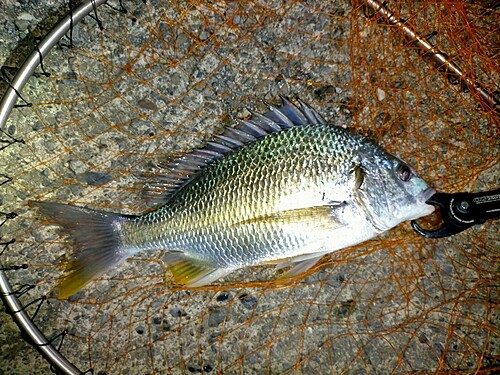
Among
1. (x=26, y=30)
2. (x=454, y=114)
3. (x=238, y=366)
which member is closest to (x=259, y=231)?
(x=238, y=366)

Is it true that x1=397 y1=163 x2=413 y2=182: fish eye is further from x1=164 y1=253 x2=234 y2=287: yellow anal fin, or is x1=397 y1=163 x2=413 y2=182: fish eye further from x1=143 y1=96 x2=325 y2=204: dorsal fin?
x1=164 y1=253 x2=234 y2=287: yellow anal fin

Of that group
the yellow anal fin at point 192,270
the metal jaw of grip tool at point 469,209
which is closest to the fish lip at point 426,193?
the metal jaw of grip tool at point 469,209

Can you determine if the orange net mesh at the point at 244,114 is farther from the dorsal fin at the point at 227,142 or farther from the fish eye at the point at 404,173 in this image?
the fish eye at the point at 404,173

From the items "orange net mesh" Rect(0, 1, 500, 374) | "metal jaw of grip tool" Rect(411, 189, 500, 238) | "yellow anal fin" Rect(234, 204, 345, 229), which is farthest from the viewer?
"orange net mesh" Rect(0, 1, 500, 374)

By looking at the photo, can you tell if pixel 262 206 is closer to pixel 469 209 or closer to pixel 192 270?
→ pixel 192 270

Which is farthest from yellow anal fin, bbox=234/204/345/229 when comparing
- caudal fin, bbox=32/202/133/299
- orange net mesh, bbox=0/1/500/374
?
caudal fin, bbox=32/202/133/299
